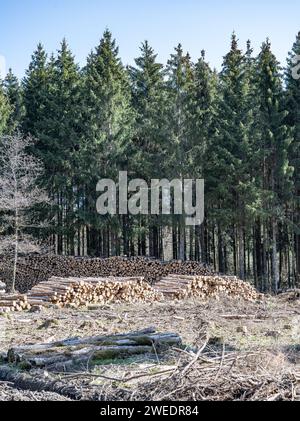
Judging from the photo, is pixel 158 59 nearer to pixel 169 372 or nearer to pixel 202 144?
pixel 202 144

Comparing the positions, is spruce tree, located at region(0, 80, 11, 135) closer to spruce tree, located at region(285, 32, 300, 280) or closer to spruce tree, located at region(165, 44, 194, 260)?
spruce tree, located at region(165, 44, 194, 260)

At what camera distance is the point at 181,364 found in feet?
21.6

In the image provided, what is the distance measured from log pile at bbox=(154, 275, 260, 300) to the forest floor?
4780 mm

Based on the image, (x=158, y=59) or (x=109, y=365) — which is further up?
(x=158, y=59)

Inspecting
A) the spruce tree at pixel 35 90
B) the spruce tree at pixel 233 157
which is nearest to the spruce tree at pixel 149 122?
the spruce tree at pixel 233 157

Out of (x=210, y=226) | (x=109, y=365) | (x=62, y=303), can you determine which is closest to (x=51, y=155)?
(x=210, y=226)

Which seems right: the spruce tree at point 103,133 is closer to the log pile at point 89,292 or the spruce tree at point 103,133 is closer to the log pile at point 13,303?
the log pile at point 89,292

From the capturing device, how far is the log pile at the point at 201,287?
18.0m

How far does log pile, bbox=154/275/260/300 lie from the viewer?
18.0 m

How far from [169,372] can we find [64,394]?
124cm

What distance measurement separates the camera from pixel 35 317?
1288 centimetres
